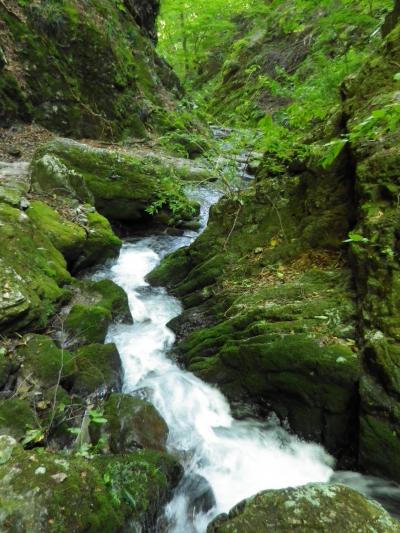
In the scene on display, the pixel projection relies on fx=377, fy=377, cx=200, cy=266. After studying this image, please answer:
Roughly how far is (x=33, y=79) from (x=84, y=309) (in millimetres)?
9628

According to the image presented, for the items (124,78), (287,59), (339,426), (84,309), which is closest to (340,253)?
(339,426)

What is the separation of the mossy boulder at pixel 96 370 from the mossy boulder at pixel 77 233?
9.01 ft

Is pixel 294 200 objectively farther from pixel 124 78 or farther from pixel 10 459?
pixel 124 78

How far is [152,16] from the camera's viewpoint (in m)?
20.4

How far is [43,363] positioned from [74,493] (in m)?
2.08

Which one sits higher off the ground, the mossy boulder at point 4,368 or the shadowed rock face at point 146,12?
the shadowed rock face at point 146,12

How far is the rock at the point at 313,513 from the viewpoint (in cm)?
258

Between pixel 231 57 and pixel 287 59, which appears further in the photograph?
pixel 231 57

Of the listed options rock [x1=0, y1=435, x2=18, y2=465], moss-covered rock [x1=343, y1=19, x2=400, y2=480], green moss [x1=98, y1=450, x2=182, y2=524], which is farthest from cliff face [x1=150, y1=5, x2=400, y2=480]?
rock [x1=0, y1=435, x2=18, y2=465]

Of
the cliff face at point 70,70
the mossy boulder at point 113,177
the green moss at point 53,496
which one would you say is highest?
the cliff face at point 70,70

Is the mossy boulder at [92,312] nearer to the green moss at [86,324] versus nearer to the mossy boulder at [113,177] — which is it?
the green moss at [86,324]

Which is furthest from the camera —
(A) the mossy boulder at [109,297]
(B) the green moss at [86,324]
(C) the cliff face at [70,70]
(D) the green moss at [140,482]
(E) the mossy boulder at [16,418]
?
(C) the cliff face at [70,70]

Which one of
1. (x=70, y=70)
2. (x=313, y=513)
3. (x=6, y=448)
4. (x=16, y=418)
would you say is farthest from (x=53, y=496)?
(x=70, y=70)

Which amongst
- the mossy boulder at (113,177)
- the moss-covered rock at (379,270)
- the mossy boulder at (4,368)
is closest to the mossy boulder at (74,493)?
the mossy boulder at (4,368)
